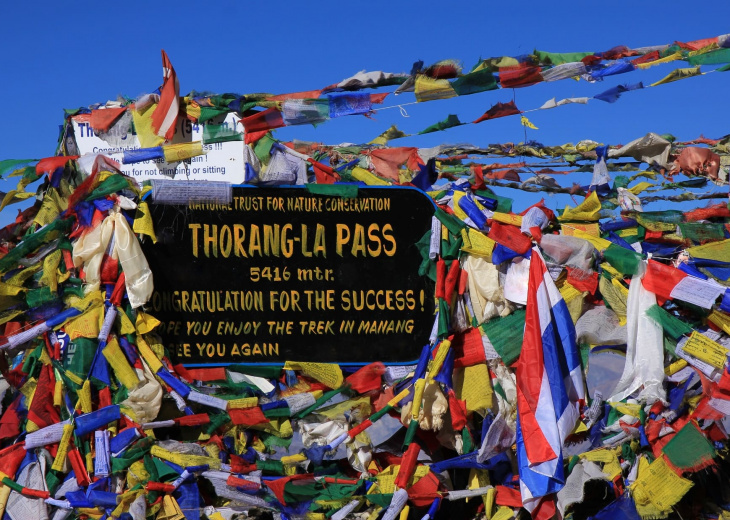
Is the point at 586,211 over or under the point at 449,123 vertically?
under

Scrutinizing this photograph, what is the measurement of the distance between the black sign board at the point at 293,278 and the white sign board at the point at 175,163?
0.26 metres

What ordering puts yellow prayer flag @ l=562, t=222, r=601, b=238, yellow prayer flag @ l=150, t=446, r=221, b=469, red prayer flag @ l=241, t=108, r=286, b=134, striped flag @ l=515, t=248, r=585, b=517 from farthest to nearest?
yellow prayer flag @ l=562, t=222, r=601, b=238
red prayer flag @ l=241, t=108, r=286, b=134
yellow prayer flag @ l=150, t=446, r=221, b=469
striped flag @ l=515, t=248, r=585, b=517

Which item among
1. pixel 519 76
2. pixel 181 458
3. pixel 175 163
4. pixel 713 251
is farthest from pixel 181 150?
pixel 713 251

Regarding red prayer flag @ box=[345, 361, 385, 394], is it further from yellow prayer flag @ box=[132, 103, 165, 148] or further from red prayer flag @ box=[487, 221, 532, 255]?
yellow prayer flag @ box=[132, 103, 165, 148]

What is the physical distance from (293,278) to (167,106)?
1.25m

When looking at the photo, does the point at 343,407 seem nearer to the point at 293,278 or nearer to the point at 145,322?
the point at 293,278

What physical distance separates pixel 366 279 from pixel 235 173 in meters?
1.03

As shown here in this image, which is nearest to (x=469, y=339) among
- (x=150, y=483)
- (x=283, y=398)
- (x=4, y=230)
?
(x=283, y=398)

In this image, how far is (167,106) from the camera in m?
4.89

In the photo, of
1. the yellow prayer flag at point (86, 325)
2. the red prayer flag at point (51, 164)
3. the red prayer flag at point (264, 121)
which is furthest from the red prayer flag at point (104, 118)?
the yellow prayer flag at point (86, 325)

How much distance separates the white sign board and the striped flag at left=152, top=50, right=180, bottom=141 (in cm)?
10

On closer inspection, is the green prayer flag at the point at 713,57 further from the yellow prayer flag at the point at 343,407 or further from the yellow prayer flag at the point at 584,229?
the yellow prayer flag at the point at 343,407

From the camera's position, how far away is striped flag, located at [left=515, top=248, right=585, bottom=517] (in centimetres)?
477

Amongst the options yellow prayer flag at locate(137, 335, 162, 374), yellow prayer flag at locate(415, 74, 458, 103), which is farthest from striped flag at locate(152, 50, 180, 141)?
yellow prayer flag at locate(415, 74, 458, 103)
